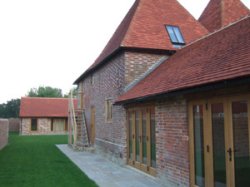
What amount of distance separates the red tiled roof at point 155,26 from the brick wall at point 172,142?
159 inches

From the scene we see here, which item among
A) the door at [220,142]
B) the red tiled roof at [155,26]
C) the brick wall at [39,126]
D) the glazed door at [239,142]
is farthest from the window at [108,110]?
the brick wall at [39,126]

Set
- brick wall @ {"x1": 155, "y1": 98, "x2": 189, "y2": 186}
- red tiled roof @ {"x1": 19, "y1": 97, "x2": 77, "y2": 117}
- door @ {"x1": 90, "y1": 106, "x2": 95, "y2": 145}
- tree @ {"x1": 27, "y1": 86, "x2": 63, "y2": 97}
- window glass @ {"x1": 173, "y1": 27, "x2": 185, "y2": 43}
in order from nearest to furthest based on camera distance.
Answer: brick wall @ {"x1": 155, "y1": 98, "x2": 189, "y2": 186}, window glass @ {"x1": 173, "y1": 27, "x2": 185, "y2": 43}, door @ {"x1": 90, "y1": 106, "x2": 95, "y2": 145}, red tiled roof @ {"x1": 19, "y1": 97, "x2": 77, "y2": 117}, tree @ {"x1": 27, "y1": 86, "x2": 63, "y2": 97}

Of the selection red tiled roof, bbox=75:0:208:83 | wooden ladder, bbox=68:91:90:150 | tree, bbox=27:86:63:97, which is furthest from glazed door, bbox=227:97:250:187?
tree, bbox=27:86:63:97

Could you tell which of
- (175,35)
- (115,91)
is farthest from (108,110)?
(175,35)

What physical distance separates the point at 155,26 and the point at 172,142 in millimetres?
6853

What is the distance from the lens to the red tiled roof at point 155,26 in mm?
12297

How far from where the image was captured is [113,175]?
32.9 ft

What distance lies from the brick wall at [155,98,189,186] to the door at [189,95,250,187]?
29cm

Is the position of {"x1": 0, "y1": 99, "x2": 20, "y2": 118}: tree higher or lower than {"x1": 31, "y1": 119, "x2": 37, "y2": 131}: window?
higher

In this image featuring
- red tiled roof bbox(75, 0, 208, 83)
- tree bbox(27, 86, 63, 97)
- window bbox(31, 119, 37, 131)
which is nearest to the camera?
red tiled roof bbox(75, 0, 208, 83)

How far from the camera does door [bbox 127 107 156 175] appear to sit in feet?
31.8

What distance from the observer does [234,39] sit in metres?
7.94

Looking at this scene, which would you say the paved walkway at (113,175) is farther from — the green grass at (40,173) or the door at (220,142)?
the door at (220,142)

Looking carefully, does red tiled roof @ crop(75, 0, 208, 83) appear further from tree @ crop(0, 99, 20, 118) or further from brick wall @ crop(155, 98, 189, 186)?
tree @ crop(0, 99, 20, 118)
